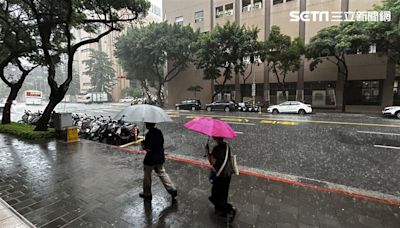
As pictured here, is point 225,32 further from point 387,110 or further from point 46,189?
point 46,189

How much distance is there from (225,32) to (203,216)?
→ 856 inches

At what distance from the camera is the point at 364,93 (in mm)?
21781

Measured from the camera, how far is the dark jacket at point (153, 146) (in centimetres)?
371

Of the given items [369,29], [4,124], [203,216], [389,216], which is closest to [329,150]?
[389,216]

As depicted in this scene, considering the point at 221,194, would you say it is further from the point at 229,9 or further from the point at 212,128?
the point at 229,9

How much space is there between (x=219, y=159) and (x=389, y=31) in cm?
1933

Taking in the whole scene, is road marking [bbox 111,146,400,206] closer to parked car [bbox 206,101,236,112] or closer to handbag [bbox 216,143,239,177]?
handbag [bbox 216,143,239,177]

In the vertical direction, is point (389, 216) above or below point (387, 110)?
below

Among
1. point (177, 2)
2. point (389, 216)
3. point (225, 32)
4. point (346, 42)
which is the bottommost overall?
point (389, 216)

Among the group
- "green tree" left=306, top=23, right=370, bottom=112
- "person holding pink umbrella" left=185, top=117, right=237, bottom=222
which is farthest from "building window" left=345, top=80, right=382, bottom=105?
"person holding pink umbrella" left=185, top=117, right=237, bottom=222

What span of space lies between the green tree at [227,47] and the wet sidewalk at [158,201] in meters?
19.0

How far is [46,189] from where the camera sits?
14.5 feet

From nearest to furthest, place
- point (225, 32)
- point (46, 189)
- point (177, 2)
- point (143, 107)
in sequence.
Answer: point (143, 107)
point (46, 189)
point (225, 32)
point (177, 2)

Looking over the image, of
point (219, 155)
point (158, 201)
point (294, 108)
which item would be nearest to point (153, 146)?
point (158, 201)
